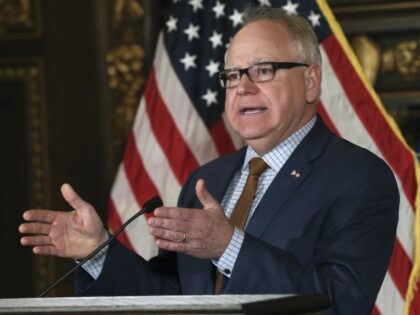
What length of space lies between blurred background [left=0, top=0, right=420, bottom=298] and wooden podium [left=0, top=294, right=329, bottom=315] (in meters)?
2.79

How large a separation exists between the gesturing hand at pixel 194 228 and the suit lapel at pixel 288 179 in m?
0.37

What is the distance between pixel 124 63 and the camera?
15.4 ft

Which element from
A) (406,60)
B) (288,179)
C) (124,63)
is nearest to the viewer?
(288,179)

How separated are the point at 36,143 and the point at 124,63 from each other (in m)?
0.61

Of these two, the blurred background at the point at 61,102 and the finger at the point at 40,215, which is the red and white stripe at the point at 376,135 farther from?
the finger at the point at 40,215

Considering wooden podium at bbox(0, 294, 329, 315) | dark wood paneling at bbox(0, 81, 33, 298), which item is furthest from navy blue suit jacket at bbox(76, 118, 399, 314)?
dark wood paneling at bbox(0, 81, 33, 298)

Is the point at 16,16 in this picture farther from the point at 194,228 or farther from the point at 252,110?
the point at 194,228

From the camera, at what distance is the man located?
241 centimetres

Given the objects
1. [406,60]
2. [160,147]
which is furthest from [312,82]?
[406,60]

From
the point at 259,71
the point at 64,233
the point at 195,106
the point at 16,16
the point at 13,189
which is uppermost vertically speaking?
the point at 16,16

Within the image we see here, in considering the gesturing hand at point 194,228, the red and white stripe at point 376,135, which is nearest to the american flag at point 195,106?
the red and white stripe at point 376,135

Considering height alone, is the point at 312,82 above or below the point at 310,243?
above

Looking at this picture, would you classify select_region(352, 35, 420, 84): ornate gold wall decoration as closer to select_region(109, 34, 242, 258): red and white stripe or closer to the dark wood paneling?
select_region(109, 34, 242, 258): red and white stripe

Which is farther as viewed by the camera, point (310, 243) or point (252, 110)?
point (252, 110)
